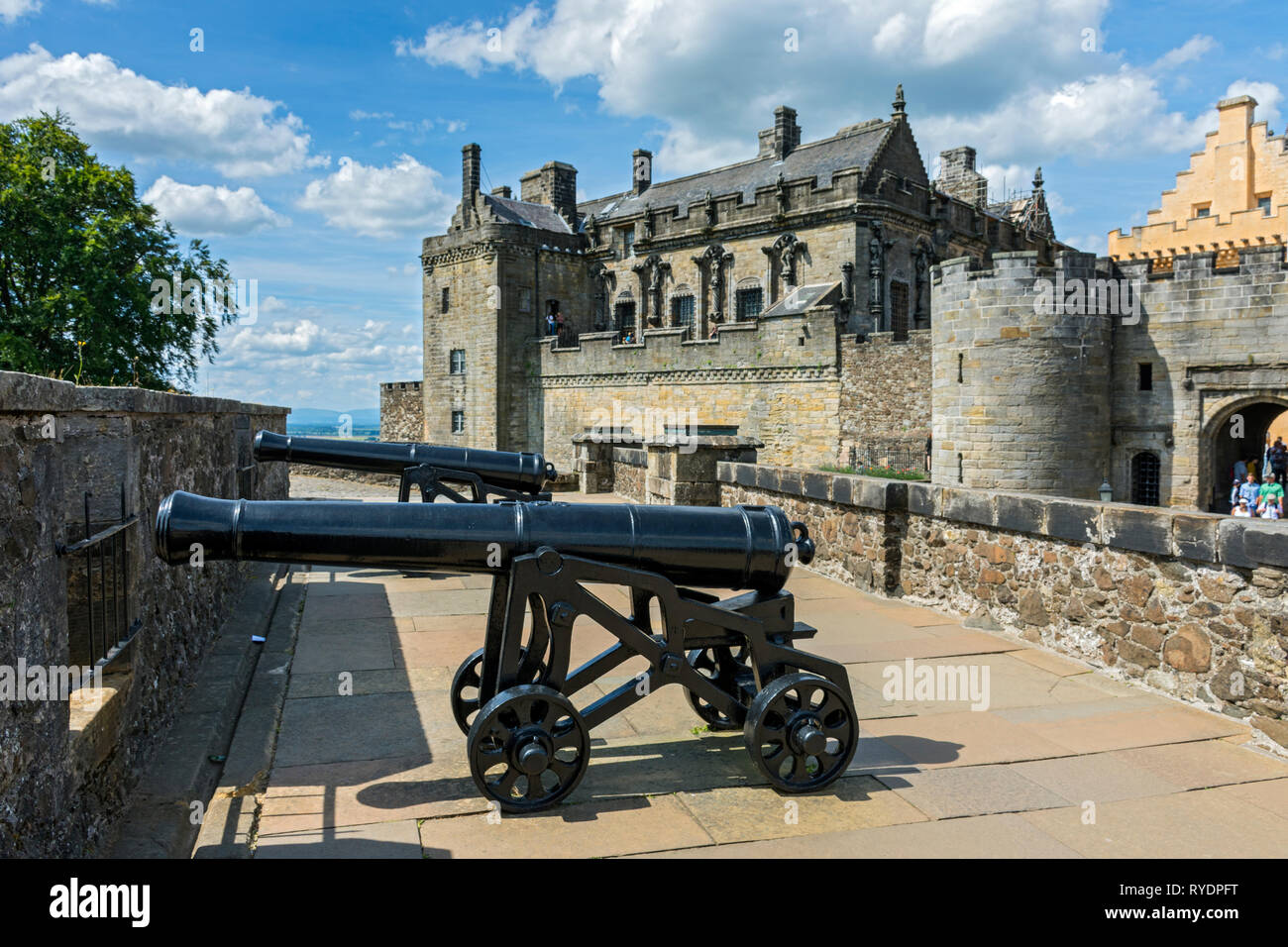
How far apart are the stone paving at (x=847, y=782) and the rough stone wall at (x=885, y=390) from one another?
1695 cm

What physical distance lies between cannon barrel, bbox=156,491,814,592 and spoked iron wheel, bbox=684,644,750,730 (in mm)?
536

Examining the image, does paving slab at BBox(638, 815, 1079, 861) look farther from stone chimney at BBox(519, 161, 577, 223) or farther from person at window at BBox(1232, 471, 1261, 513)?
stone chimney at BBox(519, 161, 577, 223)

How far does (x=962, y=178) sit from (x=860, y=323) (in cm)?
1428

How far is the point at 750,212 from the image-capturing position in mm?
28906

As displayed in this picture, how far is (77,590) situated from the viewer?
4.12 metres

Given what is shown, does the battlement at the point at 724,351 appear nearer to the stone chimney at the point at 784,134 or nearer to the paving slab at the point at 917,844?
the stone chimney at the point at 784,134

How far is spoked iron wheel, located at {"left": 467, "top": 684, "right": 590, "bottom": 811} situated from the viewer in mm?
3600

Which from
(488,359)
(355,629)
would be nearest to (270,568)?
(355,629)

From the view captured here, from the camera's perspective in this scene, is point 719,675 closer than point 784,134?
Yes

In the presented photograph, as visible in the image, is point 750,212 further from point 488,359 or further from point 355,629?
point 355,629

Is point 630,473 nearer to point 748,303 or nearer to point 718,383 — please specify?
point 718,383

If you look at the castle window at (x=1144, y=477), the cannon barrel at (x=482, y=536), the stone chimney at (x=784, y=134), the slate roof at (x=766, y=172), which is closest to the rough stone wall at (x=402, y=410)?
the slate roof at (x=766, y=172)

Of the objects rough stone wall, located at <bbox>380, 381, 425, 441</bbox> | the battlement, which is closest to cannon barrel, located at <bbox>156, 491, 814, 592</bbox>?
the battlement

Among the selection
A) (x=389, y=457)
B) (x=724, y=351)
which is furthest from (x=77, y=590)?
(x=724, y=351)
